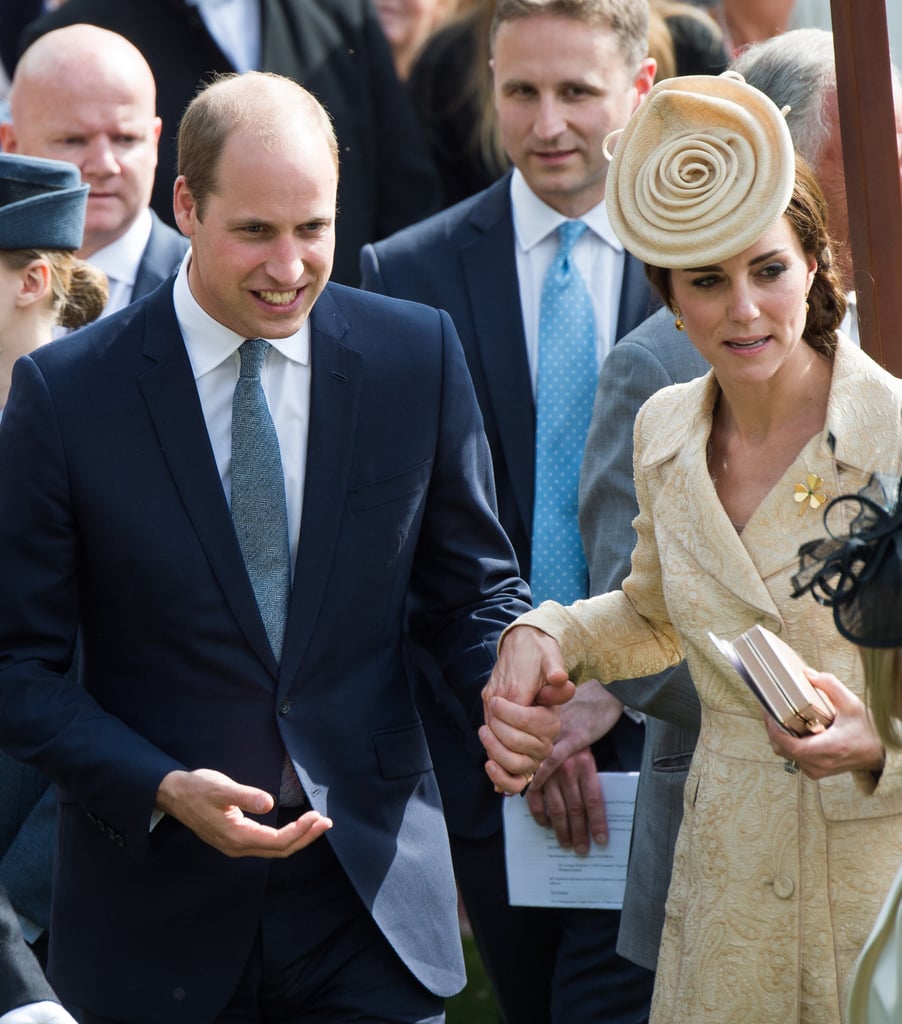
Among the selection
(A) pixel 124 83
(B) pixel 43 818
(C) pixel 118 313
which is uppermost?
(A) pixel 124 83

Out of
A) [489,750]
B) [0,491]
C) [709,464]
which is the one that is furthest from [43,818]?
[709,464]

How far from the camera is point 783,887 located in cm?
277

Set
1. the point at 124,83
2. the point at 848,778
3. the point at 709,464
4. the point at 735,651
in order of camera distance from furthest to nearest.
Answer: the point at 124,83 < the point at 709,464 < the point at 848,778 < the point at 735,651

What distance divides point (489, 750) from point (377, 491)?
21.8 inches

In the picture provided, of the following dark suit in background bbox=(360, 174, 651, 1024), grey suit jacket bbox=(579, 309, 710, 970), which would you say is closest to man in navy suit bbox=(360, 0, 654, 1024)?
dark suit in background bbox=(360, 174, 651, 1024)

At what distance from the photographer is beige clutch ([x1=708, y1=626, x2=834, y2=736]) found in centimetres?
249

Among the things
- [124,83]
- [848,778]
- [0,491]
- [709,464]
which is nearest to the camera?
[848,778]

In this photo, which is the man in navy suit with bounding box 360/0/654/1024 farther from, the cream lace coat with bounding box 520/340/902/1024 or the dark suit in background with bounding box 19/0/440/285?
the cream lace coat with bounding box 520/340/902/1024

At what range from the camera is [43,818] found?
12.7 feet

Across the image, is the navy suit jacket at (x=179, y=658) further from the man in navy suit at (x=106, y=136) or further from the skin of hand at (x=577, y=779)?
the man in navy suit at (x=106, y=136)

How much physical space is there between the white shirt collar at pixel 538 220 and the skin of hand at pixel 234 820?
2.08m

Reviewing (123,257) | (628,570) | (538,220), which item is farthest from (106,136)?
(628,570)

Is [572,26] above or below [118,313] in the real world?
above

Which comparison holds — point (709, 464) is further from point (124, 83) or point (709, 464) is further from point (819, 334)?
point (124, 83)
